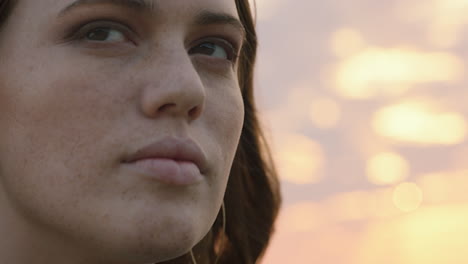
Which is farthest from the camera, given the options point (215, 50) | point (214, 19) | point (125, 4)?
point (215, 50)

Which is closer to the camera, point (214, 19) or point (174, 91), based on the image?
point (174, 91)

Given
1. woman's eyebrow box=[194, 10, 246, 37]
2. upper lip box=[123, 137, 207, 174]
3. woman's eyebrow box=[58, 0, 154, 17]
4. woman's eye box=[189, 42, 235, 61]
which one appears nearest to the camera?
upper lip box=[123, 137, 207, 174]

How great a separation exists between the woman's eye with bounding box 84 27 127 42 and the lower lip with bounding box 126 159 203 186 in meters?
0.69

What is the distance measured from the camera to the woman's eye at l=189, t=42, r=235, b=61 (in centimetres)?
395

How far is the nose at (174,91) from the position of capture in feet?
11.0

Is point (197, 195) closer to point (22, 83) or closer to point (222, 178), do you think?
point (222, 178)

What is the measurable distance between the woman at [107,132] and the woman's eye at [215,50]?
0.05m

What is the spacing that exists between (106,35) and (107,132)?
57cm

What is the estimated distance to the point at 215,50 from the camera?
4.09 metres

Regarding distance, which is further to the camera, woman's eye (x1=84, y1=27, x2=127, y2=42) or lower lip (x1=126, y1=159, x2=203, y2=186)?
woman's eye (x1=84, y1=27, x2=127, y2=42)

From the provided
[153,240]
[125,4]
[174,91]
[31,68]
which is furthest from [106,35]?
[153,240]

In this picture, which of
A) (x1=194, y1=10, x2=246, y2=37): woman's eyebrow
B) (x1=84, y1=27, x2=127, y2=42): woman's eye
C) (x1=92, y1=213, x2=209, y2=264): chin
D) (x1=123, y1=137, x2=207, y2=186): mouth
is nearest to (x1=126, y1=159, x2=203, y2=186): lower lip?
(x1=123, y1=137, x2=207, y2=186): mouth

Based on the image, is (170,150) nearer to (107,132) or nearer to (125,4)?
(107,132)

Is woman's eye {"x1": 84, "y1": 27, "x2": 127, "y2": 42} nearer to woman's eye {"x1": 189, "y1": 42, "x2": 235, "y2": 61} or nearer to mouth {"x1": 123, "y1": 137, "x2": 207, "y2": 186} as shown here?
woman's eye {"x1": 189, "y1": 42, "x2": 235, "y2": 61}
